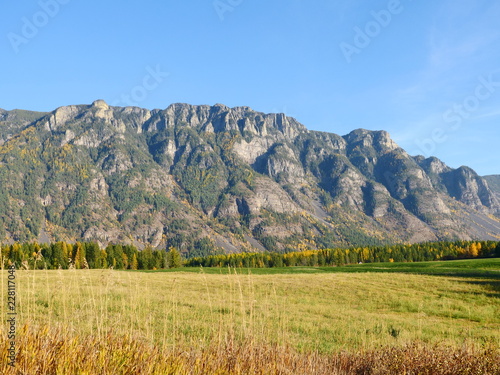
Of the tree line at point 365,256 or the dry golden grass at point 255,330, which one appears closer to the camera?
the dry golden grass at point 255,330

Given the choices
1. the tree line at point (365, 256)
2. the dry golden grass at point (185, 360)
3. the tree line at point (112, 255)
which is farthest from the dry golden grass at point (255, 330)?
the tree line at point (365, 256)

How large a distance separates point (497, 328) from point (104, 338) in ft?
66.2

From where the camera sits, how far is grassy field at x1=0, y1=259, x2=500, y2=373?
269 inches

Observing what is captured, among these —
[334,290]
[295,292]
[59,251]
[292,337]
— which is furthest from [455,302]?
[59,251]

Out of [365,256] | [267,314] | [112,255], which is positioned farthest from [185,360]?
[365,256]

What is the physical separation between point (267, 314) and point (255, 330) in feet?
5.48

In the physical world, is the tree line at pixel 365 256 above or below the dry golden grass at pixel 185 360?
below

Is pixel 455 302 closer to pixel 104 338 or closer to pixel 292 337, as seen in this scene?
pixel 292 337

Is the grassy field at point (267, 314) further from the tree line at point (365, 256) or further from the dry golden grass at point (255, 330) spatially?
the tree line at point (365, 256)

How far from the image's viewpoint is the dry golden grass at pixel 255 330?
498 centimetres

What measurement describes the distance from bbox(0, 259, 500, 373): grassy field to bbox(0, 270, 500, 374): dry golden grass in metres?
0.08

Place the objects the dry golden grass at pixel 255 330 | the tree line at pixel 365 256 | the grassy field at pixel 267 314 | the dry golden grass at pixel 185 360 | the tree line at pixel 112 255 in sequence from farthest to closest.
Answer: the tree line at pixel 365 256, the tree line at pixel 112 255, the grassy field at pixel 267 314, the dry golden grass at pixel 255 330, the dry golden grass at pixel 185 360

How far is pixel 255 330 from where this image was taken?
927 centimetres

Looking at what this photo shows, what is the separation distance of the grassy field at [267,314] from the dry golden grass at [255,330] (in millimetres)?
80
